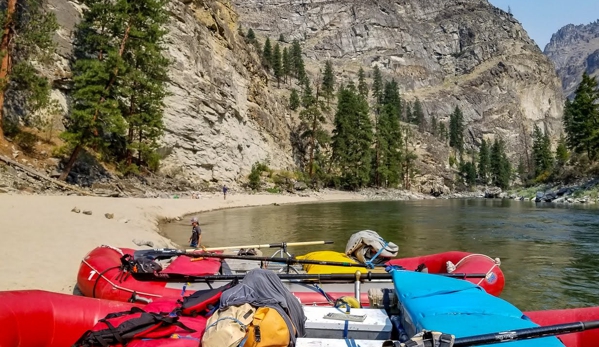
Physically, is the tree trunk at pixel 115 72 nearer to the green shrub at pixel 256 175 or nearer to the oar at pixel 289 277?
the green shrub at pixel 256 175

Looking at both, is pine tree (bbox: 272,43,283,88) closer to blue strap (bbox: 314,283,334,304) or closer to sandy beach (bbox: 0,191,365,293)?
sandy beach (bbox: 0,191,365,293)

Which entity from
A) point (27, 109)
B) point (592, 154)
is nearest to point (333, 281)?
point (27, 109)

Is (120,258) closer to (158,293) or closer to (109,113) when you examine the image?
(158,293)

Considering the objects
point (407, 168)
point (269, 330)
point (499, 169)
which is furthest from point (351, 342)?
point (499, 169)

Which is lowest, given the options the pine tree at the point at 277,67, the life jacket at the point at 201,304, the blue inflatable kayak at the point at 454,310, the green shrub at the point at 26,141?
the life jacket at the point at 201,304

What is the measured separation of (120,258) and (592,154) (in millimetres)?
47945

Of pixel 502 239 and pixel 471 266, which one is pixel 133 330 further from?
pixel 502 239

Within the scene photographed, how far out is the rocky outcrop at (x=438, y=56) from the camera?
377 feet

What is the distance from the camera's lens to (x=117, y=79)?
877 inches

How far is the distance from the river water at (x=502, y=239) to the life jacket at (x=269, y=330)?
5.56 meters

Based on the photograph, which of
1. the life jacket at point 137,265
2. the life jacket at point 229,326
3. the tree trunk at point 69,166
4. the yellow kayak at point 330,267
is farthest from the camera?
the tree trunk at point 69,166

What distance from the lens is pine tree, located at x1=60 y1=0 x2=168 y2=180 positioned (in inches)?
822

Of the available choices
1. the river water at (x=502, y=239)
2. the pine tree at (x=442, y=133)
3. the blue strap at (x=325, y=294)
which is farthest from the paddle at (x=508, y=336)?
the pine tree at (x=442, y=133)

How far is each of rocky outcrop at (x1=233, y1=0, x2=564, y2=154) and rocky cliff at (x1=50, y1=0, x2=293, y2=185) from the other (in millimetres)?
65965
